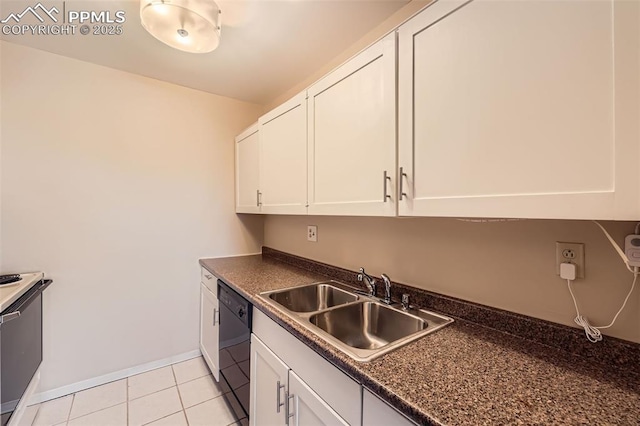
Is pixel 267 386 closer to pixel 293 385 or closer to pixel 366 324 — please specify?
pixel 293 385

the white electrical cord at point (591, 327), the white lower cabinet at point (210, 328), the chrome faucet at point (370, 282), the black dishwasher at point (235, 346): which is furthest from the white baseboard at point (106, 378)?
the white electrical cord at point (591, 327)

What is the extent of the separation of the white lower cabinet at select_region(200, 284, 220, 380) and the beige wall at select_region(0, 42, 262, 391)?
0.41ft

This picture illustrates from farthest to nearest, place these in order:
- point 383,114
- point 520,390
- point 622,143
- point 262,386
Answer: point 262,386, point 383,114, point 520,390, point 622,143

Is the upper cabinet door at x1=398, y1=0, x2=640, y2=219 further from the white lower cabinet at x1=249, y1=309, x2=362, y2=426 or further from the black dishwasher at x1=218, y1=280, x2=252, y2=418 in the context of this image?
the black dishwasher at x1=218, y1=280, x2=252, y2=418

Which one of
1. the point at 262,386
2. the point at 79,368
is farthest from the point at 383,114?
the point at 79,368

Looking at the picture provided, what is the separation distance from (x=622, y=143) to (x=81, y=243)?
2.78 m

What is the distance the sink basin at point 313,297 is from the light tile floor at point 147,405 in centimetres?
67

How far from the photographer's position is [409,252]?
56.1 inches

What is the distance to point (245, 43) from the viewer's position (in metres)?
1.73

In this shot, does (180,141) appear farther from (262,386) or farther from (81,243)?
(262,386)

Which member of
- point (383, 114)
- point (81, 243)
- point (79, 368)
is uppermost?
point (383, 114)

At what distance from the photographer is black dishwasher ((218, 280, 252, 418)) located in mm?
1475

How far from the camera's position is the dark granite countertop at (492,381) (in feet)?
2.02

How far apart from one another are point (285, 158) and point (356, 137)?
0.69m
